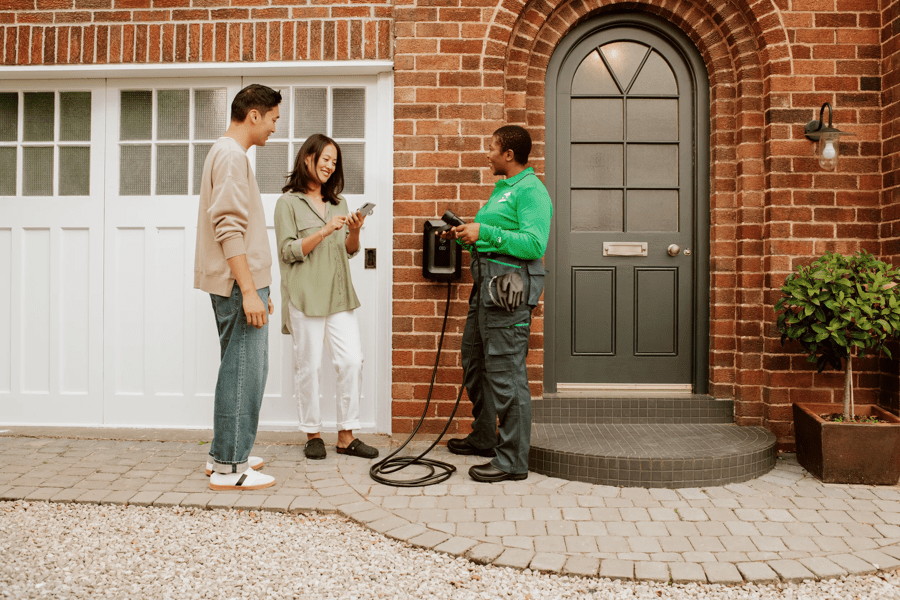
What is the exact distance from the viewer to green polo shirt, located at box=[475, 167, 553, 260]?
3.29 meters

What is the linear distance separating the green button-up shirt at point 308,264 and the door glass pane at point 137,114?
1.46 meters

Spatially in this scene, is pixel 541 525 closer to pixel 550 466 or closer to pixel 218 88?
pixel 550 466

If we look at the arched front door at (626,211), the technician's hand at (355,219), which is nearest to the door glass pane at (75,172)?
the technician's hand at (355,219)

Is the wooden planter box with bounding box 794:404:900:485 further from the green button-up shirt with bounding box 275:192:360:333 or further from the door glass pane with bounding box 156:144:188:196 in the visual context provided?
the door glass pane with bounding box 156:144:188:196

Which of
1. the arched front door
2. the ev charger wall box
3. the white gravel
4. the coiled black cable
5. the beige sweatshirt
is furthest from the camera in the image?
the arched front door

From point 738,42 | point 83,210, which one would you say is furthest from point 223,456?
point 738,42

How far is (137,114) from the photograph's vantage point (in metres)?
4.49

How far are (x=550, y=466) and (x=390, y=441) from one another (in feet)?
3.63

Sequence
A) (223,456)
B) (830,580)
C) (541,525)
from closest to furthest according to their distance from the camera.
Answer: (830,580) < (541,525) < (223,456)

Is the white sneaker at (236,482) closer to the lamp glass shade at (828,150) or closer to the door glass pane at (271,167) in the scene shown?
the door glass pane at (271,167)

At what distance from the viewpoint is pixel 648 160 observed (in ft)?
14.5

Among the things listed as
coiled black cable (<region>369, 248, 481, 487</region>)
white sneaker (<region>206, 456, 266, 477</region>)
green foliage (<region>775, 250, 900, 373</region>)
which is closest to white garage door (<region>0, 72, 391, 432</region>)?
coiled black cable (<region>369, 248, 481, 487</region>)

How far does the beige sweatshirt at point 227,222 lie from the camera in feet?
9.84

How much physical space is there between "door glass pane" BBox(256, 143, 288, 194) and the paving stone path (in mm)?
1772
